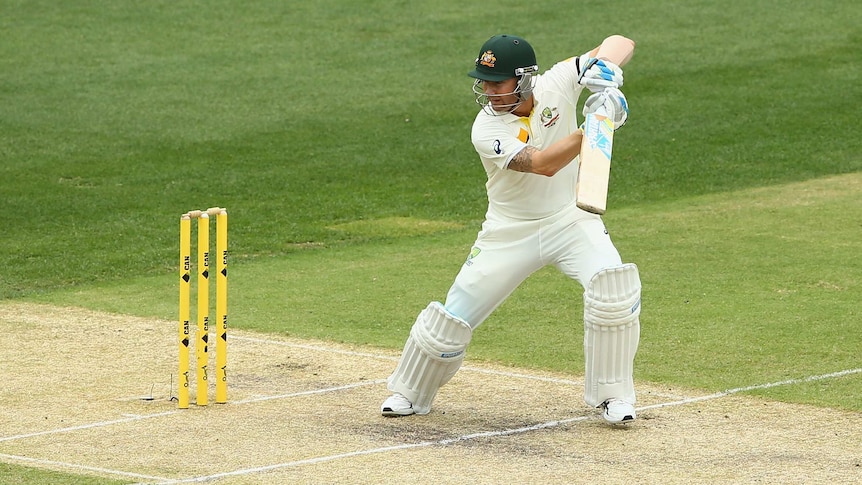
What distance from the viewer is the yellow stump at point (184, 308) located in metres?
7.35

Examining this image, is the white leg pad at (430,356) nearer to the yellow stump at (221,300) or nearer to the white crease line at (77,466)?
the yellow stump at (221,300)

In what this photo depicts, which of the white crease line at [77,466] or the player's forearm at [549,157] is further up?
the player's forearm at [549,157]

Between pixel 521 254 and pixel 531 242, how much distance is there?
8 centimetres

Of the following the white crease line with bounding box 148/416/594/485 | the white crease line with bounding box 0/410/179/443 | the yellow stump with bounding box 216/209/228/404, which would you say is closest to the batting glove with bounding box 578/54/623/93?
the white crease line with bounding box 148/416/594/485

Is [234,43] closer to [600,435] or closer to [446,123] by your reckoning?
[446,123]

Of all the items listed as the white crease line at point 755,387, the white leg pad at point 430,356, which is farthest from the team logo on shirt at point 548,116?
the white crease line at point 755,387

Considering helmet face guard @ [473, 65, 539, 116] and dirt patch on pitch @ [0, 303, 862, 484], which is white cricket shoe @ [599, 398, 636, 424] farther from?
helmet face guard @ [473, 65, 539, 116]

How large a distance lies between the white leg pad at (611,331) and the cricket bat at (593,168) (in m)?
0.46

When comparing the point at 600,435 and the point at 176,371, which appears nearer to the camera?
the point at 600,435

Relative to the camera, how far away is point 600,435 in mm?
6988

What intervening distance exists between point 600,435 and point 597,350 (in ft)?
1.44

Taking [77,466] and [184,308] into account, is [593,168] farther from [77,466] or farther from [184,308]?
[77,466]

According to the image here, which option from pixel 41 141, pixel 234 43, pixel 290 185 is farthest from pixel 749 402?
pixel 234 43

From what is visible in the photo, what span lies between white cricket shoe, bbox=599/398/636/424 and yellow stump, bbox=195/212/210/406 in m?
2.16
